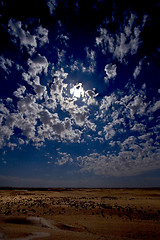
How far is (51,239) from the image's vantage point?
6.60 metres

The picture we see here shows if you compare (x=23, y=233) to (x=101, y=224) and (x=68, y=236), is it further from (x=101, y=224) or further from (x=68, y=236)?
(x=101, y=224)

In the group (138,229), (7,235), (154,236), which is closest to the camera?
(7,235)

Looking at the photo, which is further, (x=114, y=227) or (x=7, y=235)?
(x=114, y=227)

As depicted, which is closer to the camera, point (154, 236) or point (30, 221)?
point (154, 236)

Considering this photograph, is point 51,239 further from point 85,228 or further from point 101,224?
point 101,224

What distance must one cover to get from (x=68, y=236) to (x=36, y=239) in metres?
1.77

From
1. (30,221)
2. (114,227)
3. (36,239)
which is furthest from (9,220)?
(114,227)

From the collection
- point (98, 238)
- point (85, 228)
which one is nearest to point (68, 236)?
point (98, 238)

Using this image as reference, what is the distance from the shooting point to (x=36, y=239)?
6.58 m

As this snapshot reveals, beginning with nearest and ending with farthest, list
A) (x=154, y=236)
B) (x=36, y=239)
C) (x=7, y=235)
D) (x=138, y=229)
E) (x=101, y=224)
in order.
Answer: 1. (x=36, y=239)
2. (x=7, y=235)
3. (x=154, y=236)
4. (x=138, y=229)
5. (x=101, y=224)

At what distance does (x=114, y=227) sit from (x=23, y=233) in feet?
21.0

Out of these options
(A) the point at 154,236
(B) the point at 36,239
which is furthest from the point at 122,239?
(B) the point at 36,239

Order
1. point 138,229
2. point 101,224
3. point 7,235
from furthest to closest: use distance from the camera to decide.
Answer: point 101,224 < point 138,229 < point 7,235

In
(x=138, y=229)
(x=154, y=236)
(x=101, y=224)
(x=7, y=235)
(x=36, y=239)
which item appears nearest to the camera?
(x=36, y=239)
